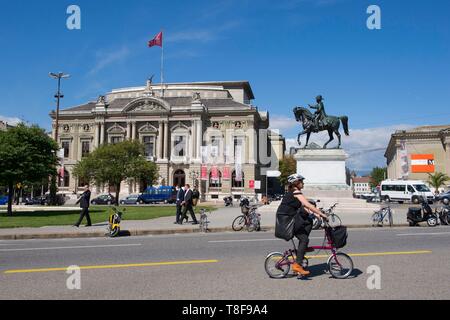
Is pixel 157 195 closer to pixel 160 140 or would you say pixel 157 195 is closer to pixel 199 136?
→ pixel 199 136

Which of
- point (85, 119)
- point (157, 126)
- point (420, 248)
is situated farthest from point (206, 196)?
point (420, 248)

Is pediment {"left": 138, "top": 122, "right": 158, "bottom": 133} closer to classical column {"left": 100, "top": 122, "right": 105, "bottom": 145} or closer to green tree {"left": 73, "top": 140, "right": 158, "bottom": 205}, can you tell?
classical column {"left": 100, "top": 122, "right": 105, "bottom": 145}

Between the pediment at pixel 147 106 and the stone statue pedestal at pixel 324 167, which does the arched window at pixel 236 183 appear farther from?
the stone statue pedestal at pixel 324 167

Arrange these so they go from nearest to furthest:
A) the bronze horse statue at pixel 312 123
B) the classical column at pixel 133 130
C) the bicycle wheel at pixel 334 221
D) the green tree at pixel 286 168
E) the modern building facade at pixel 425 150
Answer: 1. the bicycle wheel at pixel 334 221
2. the bronze horse statue at pixel 312 123
3. the classical column at pixel 133 130
4. the green tree at pixel 286 168
5. the modern building facade at pixel 425 150

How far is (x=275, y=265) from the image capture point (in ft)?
25.0

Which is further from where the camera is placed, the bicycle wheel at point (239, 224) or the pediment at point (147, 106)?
the pediment at point (147, 106)

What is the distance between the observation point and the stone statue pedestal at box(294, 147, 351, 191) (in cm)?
3212

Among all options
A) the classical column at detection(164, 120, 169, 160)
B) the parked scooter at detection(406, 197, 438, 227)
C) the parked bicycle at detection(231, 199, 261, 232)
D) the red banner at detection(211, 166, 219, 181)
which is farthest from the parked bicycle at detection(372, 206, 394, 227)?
the classical column at detection(164, 120, 169, 160)

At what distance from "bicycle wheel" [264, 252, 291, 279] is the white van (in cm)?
4371

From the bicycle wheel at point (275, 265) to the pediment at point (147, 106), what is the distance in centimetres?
7310

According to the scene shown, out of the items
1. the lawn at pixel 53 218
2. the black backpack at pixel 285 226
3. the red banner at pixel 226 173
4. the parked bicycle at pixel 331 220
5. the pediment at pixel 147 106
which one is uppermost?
the pediment at pixel 147 106

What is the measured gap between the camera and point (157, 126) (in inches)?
3155

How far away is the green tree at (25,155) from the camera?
28.5 metres

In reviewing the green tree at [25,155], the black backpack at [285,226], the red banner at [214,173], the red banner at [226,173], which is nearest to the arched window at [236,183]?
the red banner at [226,173]
